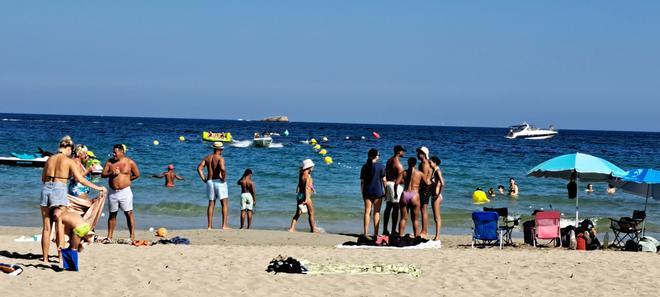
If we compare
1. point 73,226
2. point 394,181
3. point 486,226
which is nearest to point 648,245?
point 486,226

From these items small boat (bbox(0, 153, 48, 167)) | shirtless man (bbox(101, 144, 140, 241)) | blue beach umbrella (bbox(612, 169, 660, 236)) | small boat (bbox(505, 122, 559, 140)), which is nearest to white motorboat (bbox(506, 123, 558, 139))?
small boat (bbox(505, 122, 559, 140))

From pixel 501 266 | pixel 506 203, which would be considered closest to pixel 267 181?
pixel 506 203

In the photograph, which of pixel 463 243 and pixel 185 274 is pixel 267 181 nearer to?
pixel 463 243

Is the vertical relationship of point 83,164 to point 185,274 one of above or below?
above

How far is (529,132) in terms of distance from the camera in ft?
283

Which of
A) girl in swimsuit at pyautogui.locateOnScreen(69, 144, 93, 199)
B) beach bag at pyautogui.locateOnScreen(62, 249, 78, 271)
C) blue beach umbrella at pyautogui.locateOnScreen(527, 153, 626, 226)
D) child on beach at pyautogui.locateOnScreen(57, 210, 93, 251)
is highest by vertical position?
blue beach umbrella at pyautogui.locateOnScreen(527, 153, 626, 226)

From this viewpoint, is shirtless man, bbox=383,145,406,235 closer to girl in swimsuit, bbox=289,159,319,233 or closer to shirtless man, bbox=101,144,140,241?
girl in swimsuit, bbox=289,159,319,233

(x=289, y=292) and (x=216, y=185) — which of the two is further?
(x=216, y=185)

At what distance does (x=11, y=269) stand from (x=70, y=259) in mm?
597

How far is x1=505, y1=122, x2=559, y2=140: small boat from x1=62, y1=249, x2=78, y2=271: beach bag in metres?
80.6

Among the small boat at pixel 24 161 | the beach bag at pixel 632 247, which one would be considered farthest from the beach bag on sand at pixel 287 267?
the small boat at pixel 24 161

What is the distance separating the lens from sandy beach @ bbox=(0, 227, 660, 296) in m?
7.91

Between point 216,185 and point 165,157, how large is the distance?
24902mm

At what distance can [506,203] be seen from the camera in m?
21.3
